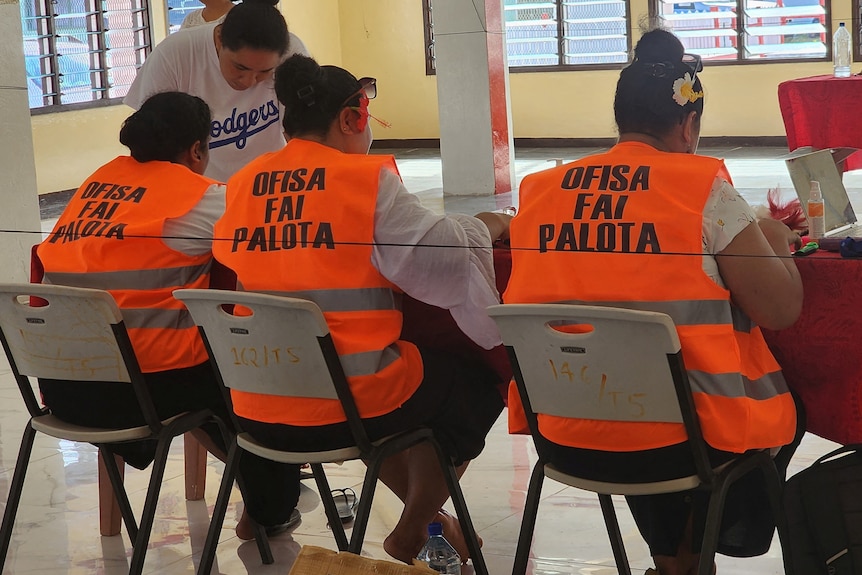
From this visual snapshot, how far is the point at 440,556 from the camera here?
2.42 m

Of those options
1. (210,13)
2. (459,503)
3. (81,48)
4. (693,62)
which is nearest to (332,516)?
(459,503)

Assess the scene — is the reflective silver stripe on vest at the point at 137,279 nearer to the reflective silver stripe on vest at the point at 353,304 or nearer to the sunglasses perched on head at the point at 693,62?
the reflective silver stripe on vest at the point at 353,304

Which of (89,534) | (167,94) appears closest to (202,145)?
(167,94)

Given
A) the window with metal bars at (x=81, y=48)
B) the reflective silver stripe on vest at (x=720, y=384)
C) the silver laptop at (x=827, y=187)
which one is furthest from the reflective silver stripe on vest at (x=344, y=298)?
the window with metal bars at (x=81, y=48)

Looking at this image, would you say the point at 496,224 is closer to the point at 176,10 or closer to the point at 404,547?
the point at 404,547

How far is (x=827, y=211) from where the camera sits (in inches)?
104

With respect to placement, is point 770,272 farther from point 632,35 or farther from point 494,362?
point 632,35

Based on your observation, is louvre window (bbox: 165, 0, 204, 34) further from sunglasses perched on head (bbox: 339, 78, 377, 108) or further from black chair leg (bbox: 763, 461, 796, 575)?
black chair leg (bbox: 763, 461, 796, 575)

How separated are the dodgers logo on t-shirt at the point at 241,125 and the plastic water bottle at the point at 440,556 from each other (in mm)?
1264

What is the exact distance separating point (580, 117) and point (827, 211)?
8.97 metres

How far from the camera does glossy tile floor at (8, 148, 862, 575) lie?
8.61 ft

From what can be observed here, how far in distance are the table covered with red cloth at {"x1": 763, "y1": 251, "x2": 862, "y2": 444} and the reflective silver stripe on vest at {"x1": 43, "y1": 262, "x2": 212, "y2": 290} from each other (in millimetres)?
1147

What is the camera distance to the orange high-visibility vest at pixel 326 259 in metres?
2.13

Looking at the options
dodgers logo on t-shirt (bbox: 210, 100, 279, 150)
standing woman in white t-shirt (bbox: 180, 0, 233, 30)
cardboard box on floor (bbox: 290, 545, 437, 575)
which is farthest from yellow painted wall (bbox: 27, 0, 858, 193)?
cardboard box on floor (bbox: 290, 545, 437, 575)
